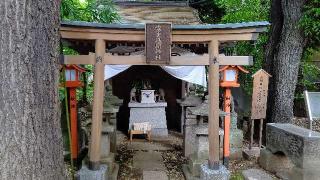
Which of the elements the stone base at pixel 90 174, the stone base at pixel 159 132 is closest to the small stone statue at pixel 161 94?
the stone base at pixel 159 132

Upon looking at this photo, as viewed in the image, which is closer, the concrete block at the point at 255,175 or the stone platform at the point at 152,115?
the concrete block at the point at 255,175

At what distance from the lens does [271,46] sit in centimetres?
985

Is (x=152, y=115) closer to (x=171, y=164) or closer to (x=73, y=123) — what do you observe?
(x=171, y=164)

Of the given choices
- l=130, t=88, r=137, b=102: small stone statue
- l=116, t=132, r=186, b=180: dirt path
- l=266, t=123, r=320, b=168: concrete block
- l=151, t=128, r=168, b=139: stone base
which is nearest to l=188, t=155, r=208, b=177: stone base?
l=116, t=132, r=186, b=180: dirt path

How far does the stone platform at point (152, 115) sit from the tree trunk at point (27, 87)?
8.53m

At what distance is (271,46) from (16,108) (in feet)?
28.6

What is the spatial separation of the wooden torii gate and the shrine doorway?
6.33 m

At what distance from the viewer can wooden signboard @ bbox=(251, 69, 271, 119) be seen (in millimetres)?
8391

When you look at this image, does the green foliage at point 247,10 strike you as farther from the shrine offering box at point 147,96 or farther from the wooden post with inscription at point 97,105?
the wooden post with inscription at point 97,105

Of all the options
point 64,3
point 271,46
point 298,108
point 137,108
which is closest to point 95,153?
point 64,3

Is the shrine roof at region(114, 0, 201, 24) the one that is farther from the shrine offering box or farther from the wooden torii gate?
the wooden torii gate

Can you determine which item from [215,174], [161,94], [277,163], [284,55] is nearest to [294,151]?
[277,163]

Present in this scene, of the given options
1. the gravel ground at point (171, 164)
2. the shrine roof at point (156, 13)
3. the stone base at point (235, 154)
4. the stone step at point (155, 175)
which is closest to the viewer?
the stone step at point (155, 175)

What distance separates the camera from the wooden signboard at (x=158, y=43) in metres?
5.83
